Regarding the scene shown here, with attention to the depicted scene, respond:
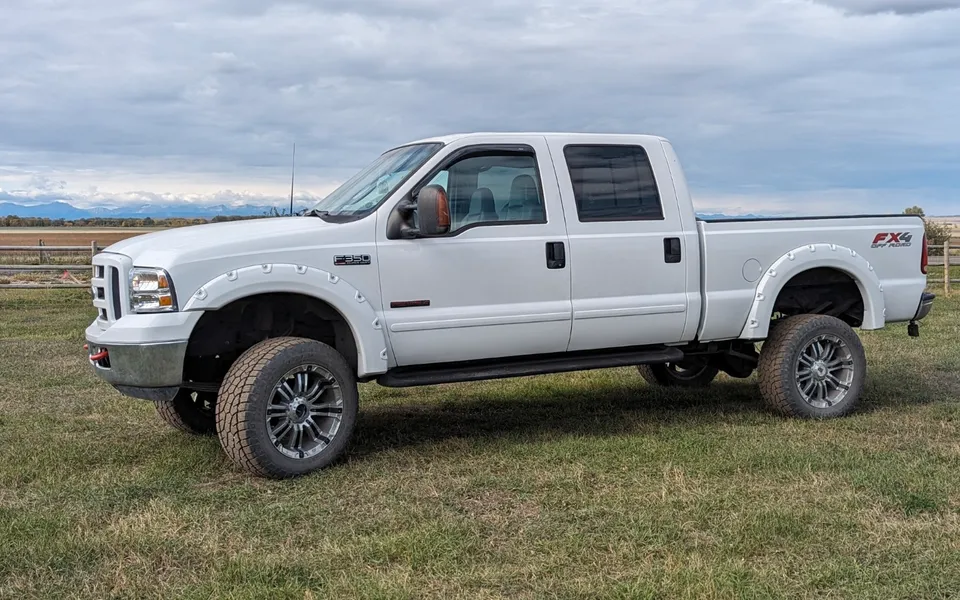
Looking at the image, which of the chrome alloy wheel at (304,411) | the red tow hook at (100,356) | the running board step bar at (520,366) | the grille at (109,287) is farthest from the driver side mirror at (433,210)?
the red tow hook at (100,356)

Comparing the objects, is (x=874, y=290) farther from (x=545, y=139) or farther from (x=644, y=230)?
(x=545, y=139)

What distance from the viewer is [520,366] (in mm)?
6469

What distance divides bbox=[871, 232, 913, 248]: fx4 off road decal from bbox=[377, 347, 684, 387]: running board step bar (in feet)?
6.40

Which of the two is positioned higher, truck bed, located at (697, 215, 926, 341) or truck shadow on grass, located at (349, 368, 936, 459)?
truck bed, located at (697, 215, 926, 341)

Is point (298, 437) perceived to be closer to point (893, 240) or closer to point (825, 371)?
point (825, 371)

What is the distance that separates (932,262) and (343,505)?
28.0 m

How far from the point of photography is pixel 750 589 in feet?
12.7

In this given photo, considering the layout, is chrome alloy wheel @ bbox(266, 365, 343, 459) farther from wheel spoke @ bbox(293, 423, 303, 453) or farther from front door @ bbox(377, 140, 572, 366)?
front door @ bbox(377, 140, 572, 366)

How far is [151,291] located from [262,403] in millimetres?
910

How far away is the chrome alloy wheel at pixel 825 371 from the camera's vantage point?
7.30 meters

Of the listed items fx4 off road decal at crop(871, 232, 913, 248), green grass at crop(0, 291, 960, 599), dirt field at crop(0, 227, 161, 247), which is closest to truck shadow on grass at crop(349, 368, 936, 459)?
green grass at crop(0, 291, 960, 599)

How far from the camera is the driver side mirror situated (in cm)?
573

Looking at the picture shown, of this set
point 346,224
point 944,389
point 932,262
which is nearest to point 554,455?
point 346,224

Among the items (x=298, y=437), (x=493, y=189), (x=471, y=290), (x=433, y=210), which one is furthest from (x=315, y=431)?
(x=493, y=189)
